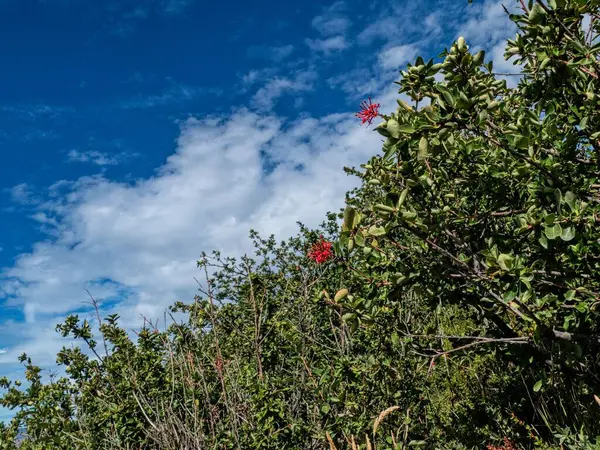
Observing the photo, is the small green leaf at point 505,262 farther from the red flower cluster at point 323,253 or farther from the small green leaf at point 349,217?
the red flower cluster at point 323,253

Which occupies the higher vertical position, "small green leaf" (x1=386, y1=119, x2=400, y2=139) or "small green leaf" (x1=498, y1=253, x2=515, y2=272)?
"small green leaf" (x1=386, y1=119, x2=400, y2=139)

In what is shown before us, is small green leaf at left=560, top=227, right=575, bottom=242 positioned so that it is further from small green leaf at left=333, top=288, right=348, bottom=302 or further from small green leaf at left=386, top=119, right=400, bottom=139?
small green leaf at left=333, top=288, right=348, bottom=302

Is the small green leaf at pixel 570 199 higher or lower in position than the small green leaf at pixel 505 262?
higher

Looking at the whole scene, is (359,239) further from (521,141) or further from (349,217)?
(521,141)

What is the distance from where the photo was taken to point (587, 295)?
2518 millimetres

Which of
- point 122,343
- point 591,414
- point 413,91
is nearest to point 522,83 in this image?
point 413,91

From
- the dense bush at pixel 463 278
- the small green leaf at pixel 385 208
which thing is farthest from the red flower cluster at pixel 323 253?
the small green leaf at pixel 385 208

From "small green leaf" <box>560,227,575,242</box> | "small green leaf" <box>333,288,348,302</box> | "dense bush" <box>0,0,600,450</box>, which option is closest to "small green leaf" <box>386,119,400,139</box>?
"dense bush" <box>0,0,600,450</box>

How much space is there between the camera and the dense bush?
2.41 m

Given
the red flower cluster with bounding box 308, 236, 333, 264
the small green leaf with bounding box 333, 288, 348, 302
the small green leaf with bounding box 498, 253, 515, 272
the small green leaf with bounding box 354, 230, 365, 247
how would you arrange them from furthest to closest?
the red flower cluster with bounding box 308, 236, 333, 264 → the small green leaf with bounding box 333, 288, 348, 302 → the small green leaf with bounding box 354, 230, 365, 247 → the small green leaf with bounding box 498, 253, 515, 272

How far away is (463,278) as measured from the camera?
3104 millimetres

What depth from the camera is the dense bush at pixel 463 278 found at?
95.0 inches

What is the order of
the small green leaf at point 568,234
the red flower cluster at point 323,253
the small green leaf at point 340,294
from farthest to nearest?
the red flower cluster at point 323,253 → the small green leaf at point 340,294 → the small green leaf at point 568,234

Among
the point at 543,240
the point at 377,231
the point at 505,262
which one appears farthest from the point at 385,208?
the point at 543,240
